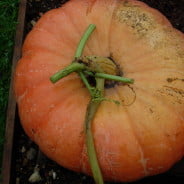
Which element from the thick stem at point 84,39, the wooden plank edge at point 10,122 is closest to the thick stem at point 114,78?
the thick stem at point 84,39

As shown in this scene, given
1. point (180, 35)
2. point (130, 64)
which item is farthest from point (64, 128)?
point (180, 35)

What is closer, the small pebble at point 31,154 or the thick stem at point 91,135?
the thick stem at point 91,135

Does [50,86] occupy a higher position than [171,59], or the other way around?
[171,59]

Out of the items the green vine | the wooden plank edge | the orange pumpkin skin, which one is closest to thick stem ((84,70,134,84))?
the green vine

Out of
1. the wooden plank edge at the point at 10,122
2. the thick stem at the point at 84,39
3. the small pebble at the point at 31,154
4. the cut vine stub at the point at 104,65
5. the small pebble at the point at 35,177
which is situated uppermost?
the thick stem at the point at 84,39

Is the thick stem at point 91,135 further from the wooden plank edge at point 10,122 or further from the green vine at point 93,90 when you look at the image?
the wooden plank edge at point 10,122

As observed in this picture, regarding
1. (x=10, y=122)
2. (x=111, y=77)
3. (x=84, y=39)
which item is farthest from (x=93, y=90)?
(x=10, y=122)

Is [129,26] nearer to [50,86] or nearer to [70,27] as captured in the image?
[70,27]

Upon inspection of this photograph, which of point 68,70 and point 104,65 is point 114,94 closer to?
point 104,65
